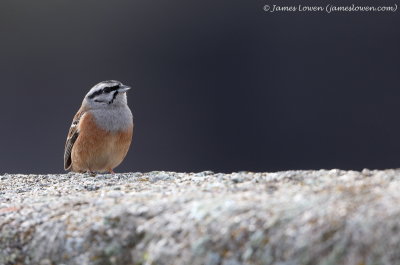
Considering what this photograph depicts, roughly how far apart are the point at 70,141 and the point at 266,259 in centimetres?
444

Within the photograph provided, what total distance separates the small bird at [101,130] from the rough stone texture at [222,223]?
96.7 inches

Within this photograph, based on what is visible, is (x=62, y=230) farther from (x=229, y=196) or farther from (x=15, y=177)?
(x=15, y=177)

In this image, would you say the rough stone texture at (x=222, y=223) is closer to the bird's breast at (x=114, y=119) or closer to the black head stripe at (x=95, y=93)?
the bird's breast at (x=114, y=119)

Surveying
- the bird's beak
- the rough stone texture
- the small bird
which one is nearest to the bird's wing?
the small bird

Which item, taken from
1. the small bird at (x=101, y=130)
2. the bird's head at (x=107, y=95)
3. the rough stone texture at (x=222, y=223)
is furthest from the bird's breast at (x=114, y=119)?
the rough stone texture at (x=222, y=223)

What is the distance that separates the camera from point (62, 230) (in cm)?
315

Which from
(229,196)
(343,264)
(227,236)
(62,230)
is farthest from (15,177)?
(343,264)

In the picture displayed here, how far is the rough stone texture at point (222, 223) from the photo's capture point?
246 cm

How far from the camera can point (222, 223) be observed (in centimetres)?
271

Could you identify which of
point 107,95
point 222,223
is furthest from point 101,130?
point 222,223

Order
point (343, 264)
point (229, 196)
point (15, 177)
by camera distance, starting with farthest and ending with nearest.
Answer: point (15, 177), point (229, 196), point (343, 264)

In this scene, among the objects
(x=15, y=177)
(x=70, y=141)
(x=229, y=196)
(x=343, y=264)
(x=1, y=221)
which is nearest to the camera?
(x=343, y=264)

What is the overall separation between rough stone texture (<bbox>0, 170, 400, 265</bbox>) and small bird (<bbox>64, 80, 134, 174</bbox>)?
8.06 feet

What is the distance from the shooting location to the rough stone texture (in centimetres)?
246
